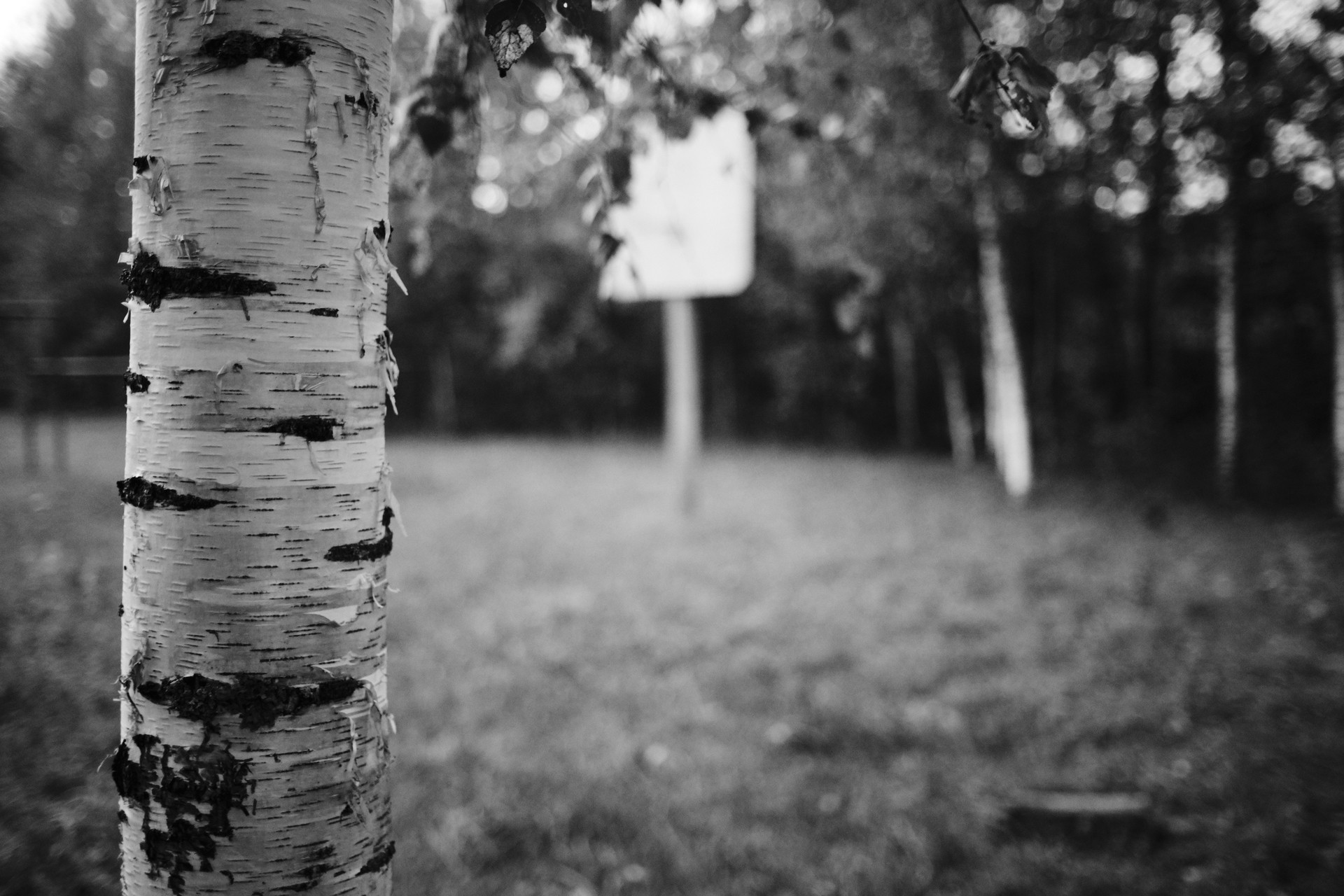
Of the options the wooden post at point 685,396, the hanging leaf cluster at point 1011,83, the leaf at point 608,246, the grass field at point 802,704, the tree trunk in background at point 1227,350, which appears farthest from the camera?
the wooden post at point 685,396

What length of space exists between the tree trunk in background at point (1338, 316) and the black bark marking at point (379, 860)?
815 cm

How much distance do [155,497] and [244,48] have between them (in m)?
0.60

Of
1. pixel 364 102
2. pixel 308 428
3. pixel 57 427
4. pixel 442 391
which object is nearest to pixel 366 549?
pixel 308 428

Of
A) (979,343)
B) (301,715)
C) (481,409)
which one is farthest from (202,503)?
(481,409)

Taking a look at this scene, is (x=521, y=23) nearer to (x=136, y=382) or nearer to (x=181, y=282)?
(x=181, y=282)

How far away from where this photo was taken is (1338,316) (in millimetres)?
7094

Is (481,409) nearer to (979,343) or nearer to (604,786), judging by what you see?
(979,343)

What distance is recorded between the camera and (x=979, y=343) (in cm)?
1709

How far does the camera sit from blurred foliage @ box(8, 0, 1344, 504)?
6.89 ft

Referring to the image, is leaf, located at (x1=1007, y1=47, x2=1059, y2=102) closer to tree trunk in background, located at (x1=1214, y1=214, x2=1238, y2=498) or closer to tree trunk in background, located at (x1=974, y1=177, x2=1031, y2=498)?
tree trunk in background, located at (x1=1214, y1=214, x2=1238, y2=498)

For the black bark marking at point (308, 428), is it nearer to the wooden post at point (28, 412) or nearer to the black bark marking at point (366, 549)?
the black bark marking at point (366, 549)

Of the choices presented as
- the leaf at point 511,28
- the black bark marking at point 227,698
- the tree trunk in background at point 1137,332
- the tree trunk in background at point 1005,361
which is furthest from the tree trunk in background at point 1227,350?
the black bark marking at point 227,698

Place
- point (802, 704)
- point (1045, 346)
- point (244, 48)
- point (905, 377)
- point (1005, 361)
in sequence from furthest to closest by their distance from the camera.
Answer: point (905, 377)
point (1045, 346)
point (1005, 361)
point (802, 704)
point (244, 48)

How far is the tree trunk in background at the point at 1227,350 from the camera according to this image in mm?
8141
